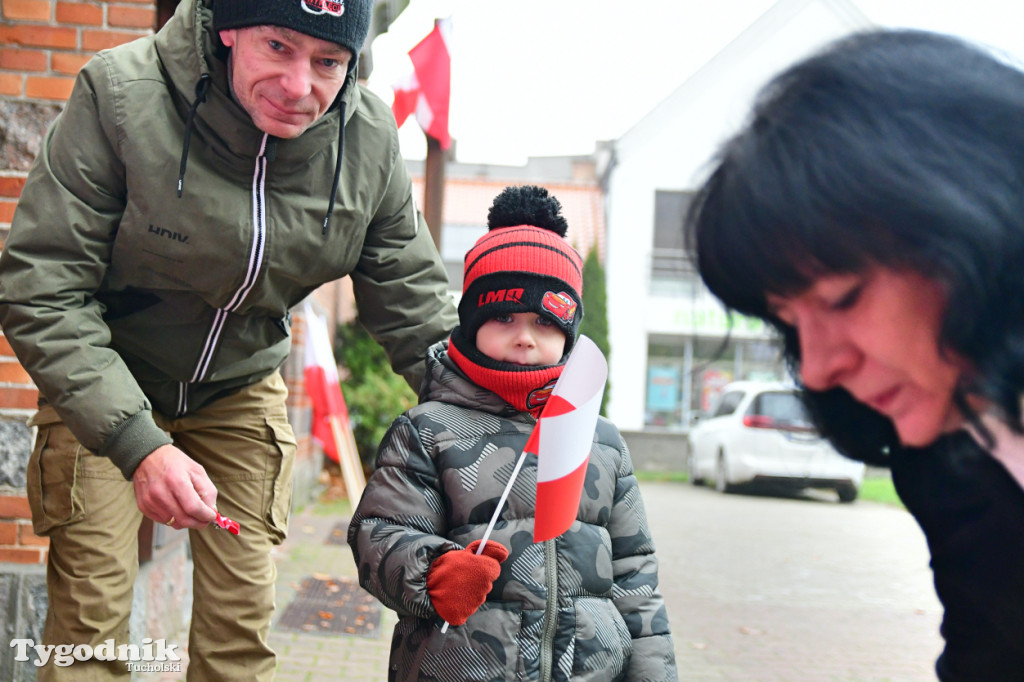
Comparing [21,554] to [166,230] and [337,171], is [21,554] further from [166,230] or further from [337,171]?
[337,171]

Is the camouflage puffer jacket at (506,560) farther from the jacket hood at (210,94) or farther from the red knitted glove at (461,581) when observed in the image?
the jacket hood at (210,94)

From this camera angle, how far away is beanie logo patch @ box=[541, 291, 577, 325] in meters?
2.37

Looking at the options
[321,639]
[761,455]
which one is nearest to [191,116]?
[321,639]

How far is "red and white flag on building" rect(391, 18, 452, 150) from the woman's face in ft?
12.9

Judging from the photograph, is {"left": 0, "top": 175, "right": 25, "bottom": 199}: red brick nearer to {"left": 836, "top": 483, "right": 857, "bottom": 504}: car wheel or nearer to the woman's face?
the woman's face

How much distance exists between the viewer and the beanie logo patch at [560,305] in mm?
2365

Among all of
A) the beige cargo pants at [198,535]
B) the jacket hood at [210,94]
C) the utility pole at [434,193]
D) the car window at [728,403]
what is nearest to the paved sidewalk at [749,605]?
the beige cargo pants at [198,535]

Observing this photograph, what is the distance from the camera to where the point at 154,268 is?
2.24 m

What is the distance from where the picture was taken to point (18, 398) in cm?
335

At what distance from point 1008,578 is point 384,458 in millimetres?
1323

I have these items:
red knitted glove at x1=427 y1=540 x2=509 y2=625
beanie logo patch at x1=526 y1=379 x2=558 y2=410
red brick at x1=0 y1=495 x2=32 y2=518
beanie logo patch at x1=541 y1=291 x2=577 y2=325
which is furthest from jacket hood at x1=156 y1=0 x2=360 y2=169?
red brick at x1=0 y1=495 x2=32 y2=518

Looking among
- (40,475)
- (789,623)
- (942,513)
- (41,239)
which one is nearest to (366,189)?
(41,239)

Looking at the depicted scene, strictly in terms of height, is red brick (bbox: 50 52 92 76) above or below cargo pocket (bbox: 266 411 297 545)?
above

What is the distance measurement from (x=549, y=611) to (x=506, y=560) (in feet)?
0.46
